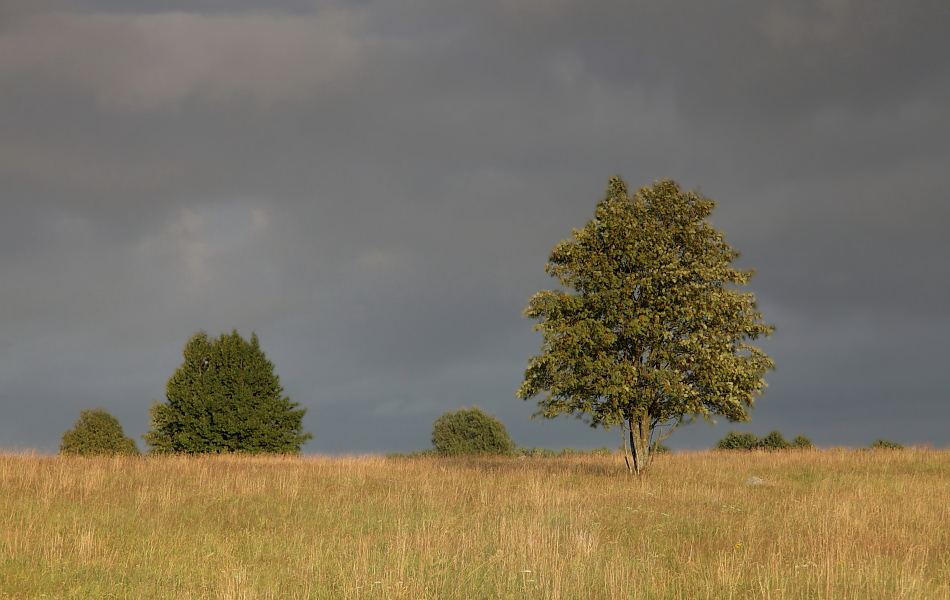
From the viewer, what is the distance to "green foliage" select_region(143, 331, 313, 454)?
128 feet

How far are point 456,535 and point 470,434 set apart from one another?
36053 millimetres

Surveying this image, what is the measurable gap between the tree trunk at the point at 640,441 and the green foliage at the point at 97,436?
33635 millimetres

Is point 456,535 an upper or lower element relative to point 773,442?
lower

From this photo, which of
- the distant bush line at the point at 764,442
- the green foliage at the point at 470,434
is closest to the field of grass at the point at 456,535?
the distant bush line at the point at 764,442

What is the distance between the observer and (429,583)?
10156 mm

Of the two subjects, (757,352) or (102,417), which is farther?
(102,417)

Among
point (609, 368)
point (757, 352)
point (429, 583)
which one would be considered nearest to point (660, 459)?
point (757, 352)

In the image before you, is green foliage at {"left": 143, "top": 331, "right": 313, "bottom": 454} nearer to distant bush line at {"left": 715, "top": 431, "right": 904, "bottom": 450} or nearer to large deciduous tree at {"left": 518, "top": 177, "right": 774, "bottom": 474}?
large deciduous tree at {"left": 518, "top": 177, "right": 774, "bottom": 474}

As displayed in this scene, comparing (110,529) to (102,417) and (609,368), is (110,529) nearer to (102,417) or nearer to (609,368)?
(609,368)

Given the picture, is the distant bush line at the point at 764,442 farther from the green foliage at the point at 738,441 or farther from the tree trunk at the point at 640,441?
the tree trunk at the point at 640,441

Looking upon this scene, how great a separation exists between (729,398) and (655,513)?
293 inches

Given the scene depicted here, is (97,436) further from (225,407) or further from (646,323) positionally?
(646,323)

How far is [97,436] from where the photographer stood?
144ft

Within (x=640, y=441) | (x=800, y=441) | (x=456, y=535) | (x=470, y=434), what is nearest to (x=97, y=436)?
(x=470, y=434)
